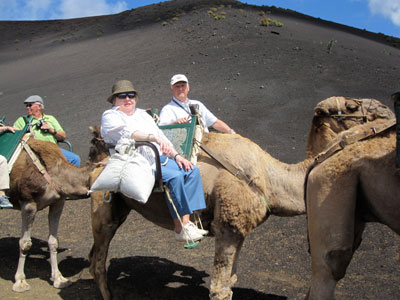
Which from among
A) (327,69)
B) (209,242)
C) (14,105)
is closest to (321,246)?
(209,242)

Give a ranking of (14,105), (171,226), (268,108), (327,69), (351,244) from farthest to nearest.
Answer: (14,105)
(327,69)
(268,108)
(171,226)
(351,244)

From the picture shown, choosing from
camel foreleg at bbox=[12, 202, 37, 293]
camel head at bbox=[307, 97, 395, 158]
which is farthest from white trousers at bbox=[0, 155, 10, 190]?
camel head at bbox=[307, 97, 395, 158]

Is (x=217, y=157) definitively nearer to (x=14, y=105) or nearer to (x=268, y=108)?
(x=268, y=108)

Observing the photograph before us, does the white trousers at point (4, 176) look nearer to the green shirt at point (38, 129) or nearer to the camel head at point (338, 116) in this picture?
the green shirt at point (38, 129)

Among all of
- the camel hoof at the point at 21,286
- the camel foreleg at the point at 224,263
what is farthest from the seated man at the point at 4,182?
the camel foreleg at the point at 224,263

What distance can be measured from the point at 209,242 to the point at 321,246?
4339mm

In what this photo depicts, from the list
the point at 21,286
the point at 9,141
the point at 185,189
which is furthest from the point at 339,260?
the point at 9,141

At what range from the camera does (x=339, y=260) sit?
3230mm

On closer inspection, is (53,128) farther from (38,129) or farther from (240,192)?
(240,192)

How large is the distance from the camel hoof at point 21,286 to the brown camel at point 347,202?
4296mm

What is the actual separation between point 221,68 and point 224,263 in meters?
18.9

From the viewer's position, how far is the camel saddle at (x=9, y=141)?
6.38 meters

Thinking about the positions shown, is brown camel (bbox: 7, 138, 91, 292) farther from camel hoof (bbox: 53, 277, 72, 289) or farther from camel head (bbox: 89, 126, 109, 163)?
camel head (bbox: 89, 126, 109, 163)

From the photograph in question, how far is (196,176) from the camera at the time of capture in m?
4.62
